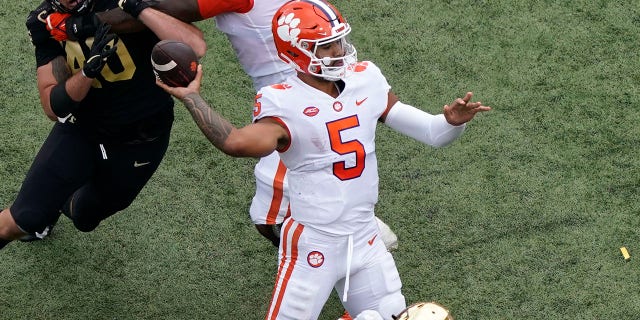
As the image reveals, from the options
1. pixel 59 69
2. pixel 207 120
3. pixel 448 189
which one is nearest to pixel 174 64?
pixel 207 120

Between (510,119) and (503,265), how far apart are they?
1.21 meters

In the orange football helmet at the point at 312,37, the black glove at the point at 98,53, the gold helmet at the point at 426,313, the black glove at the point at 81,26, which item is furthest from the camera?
the black glove at the point at 81,26

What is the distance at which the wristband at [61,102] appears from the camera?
501 cm

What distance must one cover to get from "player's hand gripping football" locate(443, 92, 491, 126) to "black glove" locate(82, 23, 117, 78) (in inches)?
63.5

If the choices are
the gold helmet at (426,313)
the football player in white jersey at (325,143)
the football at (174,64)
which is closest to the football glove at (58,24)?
the football at (174,64)

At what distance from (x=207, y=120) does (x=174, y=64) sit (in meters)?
0.28

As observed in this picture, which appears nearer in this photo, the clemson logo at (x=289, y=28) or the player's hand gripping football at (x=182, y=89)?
the player's hand gripping football at (x=182, y=89)

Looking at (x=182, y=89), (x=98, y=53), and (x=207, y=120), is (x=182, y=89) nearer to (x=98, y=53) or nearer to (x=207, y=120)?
(x=207, y=120)

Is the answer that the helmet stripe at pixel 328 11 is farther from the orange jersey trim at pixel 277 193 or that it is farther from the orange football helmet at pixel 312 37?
the orange jersey trim at pixel 277 193

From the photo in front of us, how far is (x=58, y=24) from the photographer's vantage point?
497cm

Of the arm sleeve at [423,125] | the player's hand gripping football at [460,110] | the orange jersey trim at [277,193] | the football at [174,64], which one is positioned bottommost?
the orange jersey trim at [277,193]

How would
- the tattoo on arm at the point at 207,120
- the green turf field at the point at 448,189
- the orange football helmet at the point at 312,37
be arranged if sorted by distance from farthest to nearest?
the green turf field at the point at 448,189 < the orange football helmet at the point at 312,37 < the tattoo on arm at the point at 207,120

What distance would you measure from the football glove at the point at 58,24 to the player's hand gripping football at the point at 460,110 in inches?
73.3

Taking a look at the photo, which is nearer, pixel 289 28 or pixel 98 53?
pixel 289 28
